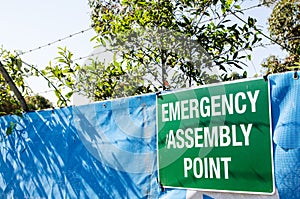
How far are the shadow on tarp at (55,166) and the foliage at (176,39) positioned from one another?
1.06 meters

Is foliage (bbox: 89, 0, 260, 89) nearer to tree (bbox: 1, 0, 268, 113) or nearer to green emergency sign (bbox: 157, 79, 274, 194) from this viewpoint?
tree (bbox: 1, 0, 268, 113)

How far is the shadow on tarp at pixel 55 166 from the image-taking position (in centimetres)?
374

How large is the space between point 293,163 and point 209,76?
2209 millimetres

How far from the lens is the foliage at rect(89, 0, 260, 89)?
4.63m

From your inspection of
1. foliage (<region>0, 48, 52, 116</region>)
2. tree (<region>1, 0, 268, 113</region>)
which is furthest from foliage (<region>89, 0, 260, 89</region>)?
foliage (<region>0, 48, 52, 116</region>)

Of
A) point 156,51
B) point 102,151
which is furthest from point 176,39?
point 102,151

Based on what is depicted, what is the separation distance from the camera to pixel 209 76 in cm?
469

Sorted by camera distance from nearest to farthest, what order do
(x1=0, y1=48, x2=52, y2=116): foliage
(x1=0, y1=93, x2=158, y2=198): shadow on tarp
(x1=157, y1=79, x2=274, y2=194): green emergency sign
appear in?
(x1=157, y1=79, x2=274, y2=194): green emergency sign
(x1=0, y1=93, x2=158, y2=198): shadow on tarp
(x1=0, y1=48, x2=52, y2=116): foliage

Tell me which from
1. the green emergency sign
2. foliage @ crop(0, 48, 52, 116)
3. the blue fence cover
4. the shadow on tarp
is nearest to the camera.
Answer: the blue fence cover

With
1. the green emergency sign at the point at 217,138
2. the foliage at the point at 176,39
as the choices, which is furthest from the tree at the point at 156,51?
the green emergency sign at the point at 217,138

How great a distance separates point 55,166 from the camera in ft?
14.4

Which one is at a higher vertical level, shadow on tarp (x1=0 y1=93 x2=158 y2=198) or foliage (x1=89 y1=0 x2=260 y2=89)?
foliage (x1=89 y1=0 x2=260 y2=89)

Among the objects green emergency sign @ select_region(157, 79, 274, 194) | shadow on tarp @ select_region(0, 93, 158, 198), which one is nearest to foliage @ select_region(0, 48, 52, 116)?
shadow on tarp @ select_region(0, 93, 158, 198)

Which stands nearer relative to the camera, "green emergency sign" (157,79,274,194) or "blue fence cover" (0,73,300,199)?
"blue fence cover" (0,73,300,199)
